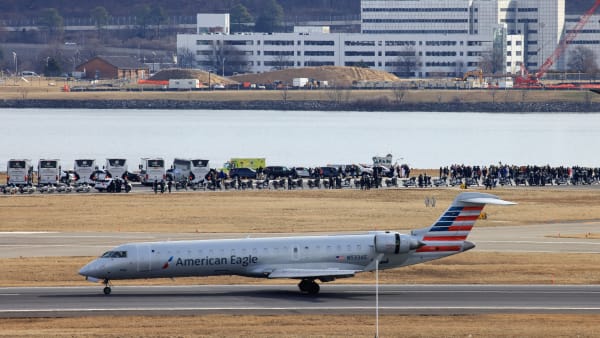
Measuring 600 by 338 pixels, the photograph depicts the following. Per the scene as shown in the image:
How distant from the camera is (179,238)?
76.6m

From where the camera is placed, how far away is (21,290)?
57562 millimetres

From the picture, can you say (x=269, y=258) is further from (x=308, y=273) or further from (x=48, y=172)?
(x=48, y=172)

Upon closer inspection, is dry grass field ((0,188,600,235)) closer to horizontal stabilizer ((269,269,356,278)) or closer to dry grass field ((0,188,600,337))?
dry grass field ((0,188,600,337))

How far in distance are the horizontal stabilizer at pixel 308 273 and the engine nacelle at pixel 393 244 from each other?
1700mm

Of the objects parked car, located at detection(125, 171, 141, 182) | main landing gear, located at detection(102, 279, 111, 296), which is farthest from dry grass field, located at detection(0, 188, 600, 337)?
parked car, located at detection(125, 171, 141, 182)

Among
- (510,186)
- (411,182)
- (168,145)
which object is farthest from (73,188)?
(168,145)

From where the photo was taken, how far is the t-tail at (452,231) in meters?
56.6

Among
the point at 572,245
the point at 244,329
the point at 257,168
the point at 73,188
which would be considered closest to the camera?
the point at 244,329

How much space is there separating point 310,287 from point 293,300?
5.38ft

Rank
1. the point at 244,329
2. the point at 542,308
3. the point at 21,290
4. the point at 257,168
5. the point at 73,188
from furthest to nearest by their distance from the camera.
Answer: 1. the point at 257,168
2. the point at 73,188
3. the point at 21,290
4. the point at 542,308
5. the point at 244,329

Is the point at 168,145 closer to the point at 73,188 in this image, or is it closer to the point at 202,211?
the point at 73,188

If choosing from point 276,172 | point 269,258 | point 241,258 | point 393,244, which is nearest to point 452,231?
point 393,244

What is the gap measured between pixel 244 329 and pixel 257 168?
78.8 metres

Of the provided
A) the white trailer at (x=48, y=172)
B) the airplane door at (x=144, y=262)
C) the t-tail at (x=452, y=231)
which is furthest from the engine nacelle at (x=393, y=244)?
the white trailer at (x=48, y=172)
